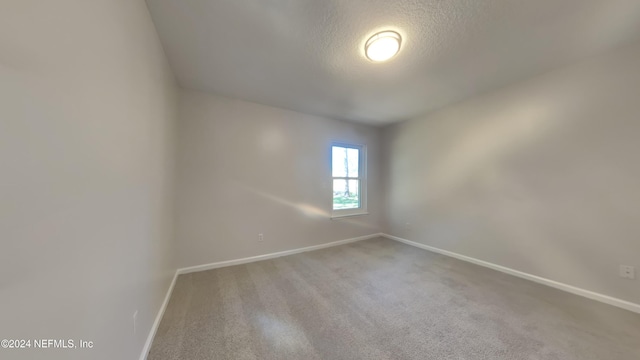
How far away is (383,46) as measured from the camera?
1831 millimetres

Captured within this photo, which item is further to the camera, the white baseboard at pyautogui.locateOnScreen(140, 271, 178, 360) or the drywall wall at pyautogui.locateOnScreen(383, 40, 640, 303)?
the drywall wall at pyautogui.locateOnScreen(383, 40, 640, 303)

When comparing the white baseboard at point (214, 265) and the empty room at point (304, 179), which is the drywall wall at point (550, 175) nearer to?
the empty room at point (304, 179)

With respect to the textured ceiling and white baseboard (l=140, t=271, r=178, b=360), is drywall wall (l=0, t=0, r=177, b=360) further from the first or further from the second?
the textured ceiling

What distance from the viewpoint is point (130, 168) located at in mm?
1221

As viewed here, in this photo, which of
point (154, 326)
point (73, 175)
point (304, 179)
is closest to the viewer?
point (73, 175)

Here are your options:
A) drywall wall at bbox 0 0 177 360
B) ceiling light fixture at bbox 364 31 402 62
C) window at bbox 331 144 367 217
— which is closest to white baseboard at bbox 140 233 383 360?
drywall wall at bbox 0 0 177 360

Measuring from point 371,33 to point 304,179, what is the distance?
7.68 ft

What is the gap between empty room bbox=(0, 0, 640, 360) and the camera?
662mm

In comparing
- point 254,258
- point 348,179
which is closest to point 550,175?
point 348,179

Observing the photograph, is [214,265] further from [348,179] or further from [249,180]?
[348,179]

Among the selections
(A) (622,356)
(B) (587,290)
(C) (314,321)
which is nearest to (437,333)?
(C) (314,321)

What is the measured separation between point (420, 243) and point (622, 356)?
2.39 metres

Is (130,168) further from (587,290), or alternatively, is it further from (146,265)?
(587,290)

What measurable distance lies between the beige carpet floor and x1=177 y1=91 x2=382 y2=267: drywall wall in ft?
1.67
